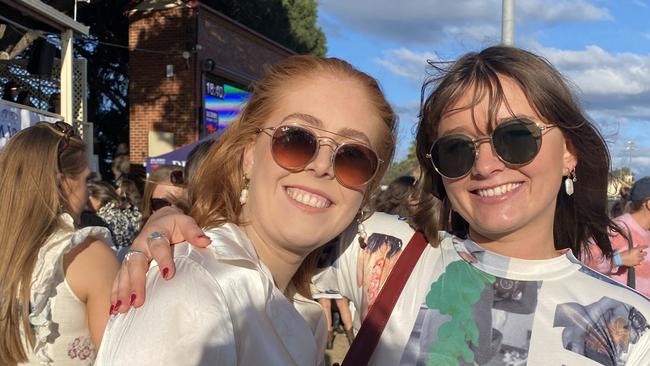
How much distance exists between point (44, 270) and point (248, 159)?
118 cm

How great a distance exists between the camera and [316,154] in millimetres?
1766

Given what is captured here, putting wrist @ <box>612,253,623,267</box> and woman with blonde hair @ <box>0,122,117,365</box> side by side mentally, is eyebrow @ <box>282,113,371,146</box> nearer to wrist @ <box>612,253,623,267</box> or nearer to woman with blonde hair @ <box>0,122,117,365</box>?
woman with blonde hair @ <box>0,122,117,365</box>

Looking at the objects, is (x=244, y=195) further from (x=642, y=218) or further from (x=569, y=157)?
(x=642, y=218)

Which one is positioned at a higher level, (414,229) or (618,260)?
(414,229)

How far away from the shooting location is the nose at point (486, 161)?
186 centimetres

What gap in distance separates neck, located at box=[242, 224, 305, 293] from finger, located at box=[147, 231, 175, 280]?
0.28m

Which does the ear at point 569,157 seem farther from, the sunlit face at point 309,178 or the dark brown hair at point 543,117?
the sunlit face at point 309,178

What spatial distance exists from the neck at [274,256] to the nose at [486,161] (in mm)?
618

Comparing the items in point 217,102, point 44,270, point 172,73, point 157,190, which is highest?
point 172,73

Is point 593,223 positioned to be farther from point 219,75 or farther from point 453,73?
point 219,75

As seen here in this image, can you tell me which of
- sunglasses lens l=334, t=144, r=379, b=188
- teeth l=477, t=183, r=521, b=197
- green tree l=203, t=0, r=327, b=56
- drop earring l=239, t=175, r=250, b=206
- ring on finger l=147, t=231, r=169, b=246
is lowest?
ring on finger l=147, t=231, r=169, b=246

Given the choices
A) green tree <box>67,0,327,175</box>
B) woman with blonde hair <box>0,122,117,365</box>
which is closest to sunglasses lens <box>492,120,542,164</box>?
woman with blonde hair <box>0,122,117,365</box>

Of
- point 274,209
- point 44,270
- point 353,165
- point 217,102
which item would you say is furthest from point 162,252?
point 217,102

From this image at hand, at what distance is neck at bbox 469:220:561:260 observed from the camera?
1905mm
